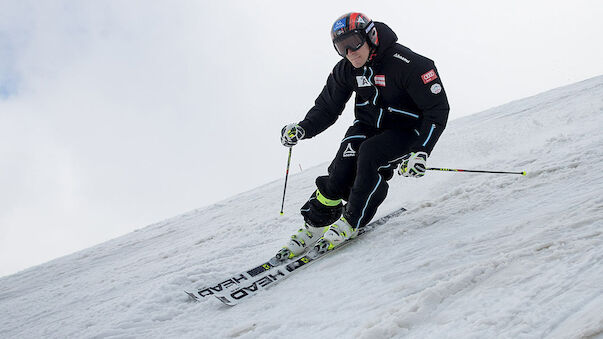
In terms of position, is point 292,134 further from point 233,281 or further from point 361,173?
point 233,281

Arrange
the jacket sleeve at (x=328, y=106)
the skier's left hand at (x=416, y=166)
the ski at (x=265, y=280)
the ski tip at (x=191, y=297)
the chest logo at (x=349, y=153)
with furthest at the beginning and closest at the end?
1. the jacket sleeve at (x=328, y=106)
2. the chest logo at (x=349, y=153)
3. the skier's left hand at (x=416, y=166)
4. the ski tip at (x=191, y=297)
5. the ski at (x=265, y=280)

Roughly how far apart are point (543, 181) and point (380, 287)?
2155 mm

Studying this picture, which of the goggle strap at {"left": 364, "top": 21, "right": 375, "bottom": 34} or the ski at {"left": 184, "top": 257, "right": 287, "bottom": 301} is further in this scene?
the goggle strap at {"left": 364, "top": 21, "right": 375, "bottom": 34}

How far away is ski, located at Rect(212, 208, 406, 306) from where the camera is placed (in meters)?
3.31

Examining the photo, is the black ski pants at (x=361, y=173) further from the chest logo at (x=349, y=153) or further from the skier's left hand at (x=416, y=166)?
the skier's left hand at (x=416, y=166)

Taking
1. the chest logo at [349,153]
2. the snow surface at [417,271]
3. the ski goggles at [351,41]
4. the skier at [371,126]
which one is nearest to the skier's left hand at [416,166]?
the skier at [371,126]

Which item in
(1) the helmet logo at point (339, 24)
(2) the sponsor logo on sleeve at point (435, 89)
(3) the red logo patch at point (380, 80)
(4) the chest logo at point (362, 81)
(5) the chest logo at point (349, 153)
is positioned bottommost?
(5) the chest logo at point (349, 153)

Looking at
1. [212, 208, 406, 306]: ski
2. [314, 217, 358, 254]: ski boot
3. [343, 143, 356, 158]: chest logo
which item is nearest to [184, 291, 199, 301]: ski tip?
[212, 208, 406, 306]: ski

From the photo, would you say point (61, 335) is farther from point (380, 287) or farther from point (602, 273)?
point (602, 273)

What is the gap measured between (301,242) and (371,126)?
4.34 feet

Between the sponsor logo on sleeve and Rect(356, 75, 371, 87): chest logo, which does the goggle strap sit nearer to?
Rect(356, 75, 371, 87): chest logo

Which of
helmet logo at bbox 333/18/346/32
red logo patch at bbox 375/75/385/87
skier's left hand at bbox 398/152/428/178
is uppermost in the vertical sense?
helmet logo at bbox 333/18/346/32

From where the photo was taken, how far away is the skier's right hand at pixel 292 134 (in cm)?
458

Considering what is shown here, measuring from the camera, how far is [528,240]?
2.68 meters
